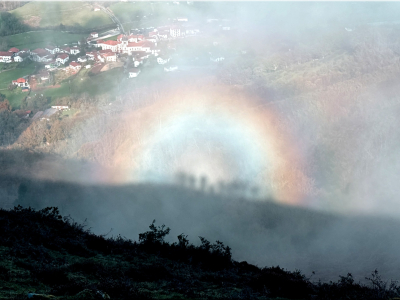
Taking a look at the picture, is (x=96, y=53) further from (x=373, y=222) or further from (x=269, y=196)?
(x=373, y=222)

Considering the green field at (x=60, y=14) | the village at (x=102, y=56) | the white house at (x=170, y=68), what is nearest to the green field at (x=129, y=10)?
the green field at (x=60, y=14)

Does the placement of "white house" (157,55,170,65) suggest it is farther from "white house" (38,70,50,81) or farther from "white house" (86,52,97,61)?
"white house" (38,70,50,81)

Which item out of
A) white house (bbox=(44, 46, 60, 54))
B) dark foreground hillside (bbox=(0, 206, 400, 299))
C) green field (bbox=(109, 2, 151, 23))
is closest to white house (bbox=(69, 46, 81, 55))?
white house (bbox=(44, 46, 60, 54))

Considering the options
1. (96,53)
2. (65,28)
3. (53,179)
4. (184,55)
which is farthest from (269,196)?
(65,28)

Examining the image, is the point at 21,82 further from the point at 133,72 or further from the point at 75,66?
the point at 133,72

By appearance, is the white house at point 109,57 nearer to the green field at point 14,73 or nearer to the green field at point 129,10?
the green field at point 14,73

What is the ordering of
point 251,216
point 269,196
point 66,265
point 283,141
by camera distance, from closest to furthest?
1. point 66,265
2. point 251,216
3. point 269,196
4. point 283,141

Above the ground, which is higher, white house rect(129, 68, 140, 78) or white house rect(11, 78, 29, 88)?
white house rect(129, 68, 140, 78)
